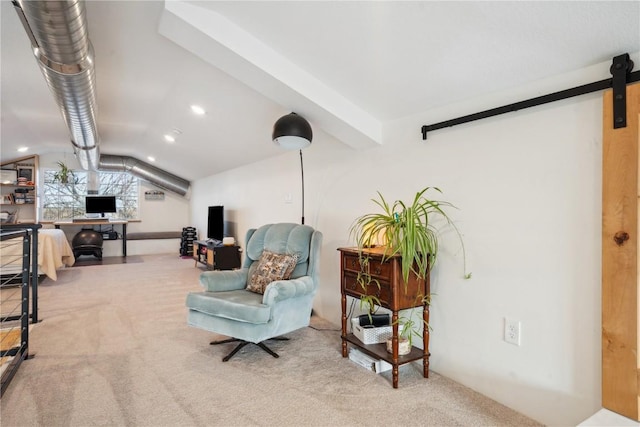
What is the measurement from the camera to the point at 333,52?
2115 mm

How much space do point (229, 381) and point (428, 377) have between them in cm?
131

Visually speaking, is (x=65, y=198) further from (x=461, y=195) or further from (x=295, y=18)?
(x=461, y=195)

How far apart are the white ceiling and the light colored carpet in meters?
1.77

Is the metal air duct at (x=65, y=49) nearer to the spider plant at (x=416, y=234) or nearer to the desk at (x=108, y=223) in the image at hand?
the spider plant at (x=416, y=234)

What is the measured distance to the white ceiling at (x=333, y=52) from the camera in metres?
1.53

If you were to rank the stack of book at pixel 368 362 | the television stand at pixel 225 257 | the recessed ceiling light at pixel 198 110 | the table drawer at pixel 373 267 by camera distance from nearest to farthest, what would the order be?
the table drawer at pixel 373 267 < the stack of book at pixel 368 362 < the recessed ceiling light at pixel 198 110 < the television stand at pixel 225 257

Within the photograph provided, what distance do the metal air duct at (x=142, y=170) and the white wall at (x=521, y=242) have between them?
21.3 feet

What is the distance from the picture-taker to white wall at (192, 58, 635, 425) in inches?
63.6

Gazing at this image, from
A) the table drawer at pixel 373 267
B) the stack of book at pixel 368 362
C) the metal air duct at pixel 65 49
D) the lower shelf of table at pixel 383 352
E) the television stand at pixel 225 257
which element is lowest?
the stack of book at pixel 368 362

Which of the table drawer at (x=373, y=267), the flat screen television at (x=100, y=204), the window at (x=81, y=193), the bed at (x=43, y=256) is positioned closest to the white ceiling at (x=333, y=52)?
the table drawer at (x=373, y=267)

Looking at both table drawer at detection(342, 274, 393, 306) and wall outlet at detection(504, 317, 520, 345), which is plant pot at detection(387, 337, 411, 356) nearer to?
table drawer at detection(342, 274, 393, 306)

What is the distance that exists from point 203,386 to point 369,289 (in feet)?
4.03

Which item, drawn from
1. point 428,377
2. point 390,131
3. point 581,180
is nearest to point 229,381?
point 428,377

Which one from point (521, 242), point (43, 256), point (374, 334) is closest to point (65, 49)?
point (374, 334)
